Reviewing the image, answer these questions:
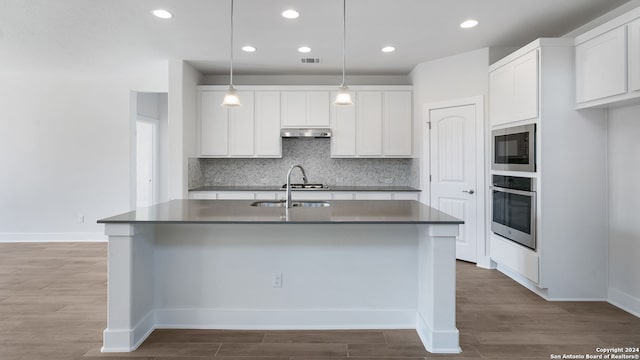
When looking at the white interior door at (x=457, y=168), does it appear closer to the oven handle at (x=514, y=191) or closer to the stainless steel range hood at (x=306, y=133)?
the oven handle at (x=514, y=191)

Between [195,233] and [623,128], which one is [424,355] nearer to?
[195,233]

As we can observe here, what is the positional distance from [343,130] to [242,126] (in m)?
1.45

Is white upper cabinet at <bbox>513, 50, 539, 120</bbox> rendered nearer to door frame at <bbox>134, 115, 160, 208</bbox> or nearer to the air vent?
the air vent

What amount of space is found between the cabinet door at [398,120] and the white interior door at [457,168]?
1.49 feet

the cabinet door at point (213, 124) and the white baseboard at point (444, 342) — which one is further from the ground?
the cabinet door at point (213, 124)

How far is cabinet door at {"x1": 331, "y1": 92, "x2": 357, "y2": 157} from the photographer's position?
5086 millimetres

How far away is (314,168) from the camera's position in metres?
5.46

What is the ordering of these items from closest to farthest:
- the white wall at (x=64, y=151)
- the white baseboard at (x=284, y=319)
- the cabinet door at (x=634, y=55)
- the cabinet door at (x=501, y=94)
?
the cabinet door at (x=634, y=55), the white baseboard at (x=284, y=319), the cabinet door at (x=501, y=94), the white wall at (x=64, y=151)

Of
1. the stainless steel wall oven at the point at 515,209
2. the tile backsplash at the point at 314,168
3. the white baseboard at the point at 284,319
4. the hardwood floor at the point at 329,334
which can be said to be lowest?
the hardwood floor at the point at 329,334

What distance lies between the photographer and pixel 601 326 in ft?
8.68

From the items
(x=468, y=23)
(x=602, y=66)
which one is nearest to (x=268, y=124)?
(x=468, y=23)

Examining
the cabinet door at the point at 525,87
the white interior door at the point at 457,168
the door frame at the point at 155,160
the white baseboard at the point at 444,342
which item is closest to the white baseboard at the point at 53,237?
the door frame at the point at 155,160

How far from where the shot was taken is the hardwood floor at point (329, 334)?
2.27m

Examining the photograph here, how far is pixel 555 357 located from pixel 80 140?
20.8 feet
